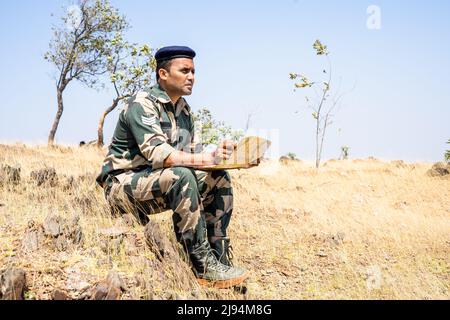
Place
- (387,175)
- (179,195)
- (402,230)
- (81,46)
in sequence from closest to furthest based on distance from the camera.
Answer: (179,195) < (402,230) < (387,175) < (81,46)

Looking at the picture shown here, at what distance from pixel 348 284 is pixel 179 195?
2.11 metres

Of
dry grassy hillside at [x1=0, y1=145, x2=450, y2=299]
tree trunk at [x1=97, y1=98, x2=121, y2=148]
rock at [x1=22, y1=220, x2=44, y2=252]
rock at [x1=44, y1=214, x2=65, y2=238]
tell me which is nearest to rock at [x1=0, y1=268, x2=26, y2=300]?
dry grassy hillside at [x1=0, y1=145, x2=450, y2=299]

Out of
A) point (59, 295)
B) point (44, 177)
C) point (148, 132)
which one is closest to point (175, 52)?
point (148, 132)

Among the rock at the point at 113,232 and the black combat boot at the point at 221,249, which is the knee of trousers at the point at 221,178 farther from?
the rock at the point at 113,232

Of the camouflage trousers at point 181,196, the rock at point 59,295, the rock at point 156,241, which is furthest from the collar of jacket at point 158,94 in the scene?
the rock at point 59,295

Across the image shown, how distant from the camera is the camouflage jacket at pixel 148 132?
4020 millimetres

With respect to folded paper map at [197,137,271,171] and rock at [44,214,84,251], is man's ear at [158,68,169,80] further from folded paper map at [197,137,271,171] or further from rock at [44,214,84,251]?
rock at [44,214,84,251]

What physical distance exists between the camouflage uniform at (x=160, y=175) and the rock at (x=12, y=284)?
1.17 m

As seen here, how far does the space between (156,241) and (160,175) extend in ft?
2.41

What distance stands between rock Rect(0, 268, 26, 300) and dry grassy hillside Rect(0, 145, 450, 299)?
0.49ft

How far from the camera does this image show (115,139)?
4.53 metres
